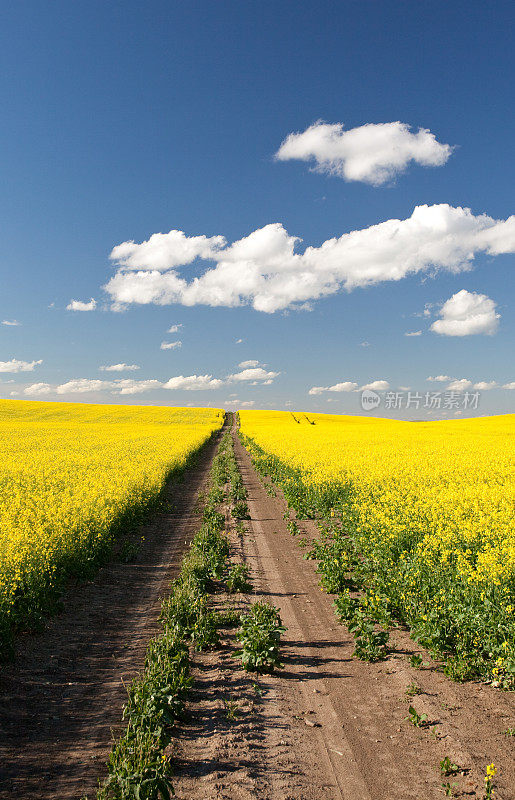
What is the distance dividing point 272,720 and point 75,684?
3.27m

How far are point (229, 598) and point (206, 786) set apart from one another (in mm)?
5479

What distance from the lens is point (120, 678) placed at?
282 inches

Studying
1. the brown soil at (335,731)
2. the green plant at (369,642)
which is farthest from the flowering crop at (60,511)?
the green plant at (369,642)

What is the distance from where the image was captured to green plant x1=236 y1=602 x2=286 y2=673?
7.23 metres

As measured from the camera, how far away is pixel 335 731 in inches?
228

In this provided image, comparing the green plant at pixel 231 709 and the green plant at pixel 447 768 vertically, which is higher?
the green plant at pixel 447 768

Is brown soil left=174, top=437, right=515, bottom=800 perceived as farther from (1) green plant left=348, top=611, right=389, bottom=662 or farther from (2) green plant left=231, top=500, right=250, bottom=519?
(2) green plant left=231, top=500, right=250, bottom=519

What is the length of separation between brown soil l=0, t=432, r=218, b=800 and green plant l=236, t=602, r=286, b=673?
6.18ft

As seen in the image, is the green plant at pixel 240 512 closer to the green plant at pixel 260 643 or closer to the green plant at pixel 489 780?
the green plant at pixel 260 643

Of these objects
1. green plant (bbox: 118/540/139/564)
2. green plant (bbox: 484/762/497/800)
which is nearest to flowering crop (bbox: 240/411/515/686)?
green plant (bbox: 484/762/497/800)

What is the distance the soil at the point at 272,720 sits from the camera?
4.95 m

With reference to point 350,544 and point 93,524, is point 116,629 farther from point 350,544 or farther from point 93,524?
point 350,544

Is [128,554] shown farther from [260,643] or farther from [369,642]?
[369,642]

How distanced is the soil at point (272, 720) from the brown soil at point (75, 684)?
0.02 metres
